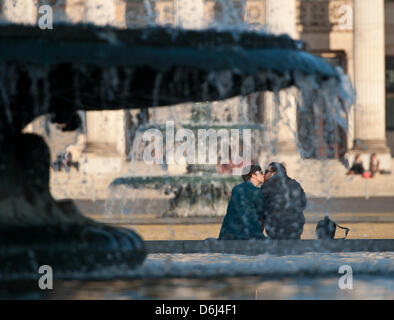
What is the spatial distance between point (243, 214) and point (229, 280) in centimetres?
282

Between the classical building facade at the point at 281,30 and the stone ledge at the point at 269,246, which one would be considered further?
the classical building facade at the point at 281,30

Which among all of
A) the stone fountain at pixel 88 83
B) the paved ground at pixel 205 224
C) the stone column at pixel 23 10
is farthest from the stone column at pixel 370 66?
the stone fountain at pixel 88 83

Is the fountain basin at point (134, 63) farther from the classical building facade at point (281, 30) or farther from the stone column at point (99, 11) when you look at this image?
the stone column at point (99, 11)

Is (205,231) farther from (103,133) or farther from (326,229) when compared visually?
(103,133)

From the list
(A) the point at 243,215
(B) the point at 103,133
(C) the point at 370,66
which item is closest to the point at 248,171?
(A) the point at 243,215

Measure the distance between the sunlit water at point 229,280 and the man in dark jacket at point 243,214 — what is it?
0.72 m

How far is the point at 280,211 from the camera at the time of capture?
12633mm

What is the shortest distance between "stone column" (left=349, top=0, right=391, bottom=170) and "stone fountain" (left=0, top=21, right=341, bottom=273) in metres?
37.5

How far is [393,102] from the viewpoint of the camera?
5562 cm

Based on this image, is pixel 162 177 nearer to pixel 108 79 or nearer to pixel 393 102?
pixel 108 79

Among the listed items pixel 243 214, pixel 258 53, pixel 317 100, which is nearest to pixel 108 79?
pixel 258 53

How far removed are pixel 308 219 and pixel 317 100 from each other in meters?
13.1

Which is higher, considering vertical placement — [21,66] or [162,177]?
[21,66]

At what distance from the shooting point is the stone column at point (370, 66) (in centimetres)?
4709
